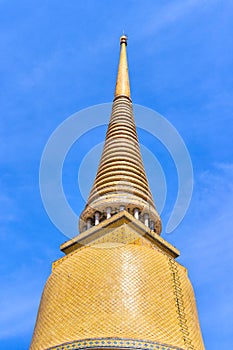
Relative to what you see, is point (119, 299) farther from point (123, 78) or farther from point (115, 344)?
point (123, 78)

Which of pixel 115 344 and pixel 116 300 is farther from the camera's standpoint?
pixel 116 300

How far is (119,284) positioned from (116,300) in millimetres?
677

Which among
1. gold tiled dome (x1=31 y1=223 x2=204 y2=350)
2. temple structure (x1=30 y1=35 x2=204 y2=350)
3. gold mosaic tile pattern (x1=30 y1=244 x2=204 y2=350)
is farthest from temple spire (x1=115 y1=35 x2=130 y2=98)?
gold mosaic tile pattern (x1=30 y1=244 x2=204 y2=350)

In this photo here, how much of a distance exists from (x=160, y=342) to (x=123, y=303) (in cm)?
173

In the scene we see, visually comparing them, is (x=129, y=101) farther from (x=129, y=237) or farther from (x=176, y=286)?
(x=176, y=286)

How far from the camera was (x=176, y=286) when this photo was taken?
20.5m

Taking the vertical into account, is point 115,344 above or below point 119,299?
below

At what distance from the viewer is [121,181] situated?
2466 centimetres

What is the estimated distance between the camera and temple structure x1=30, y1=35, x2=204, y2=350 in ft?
59.6

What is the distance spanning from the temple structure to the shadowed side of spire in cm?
4

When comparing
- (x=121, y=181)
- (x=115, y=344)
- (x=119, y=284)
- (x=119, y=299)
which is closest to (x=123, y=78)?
(x=121, y=181)

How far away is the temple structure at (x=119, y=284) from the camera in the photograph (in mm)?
18172

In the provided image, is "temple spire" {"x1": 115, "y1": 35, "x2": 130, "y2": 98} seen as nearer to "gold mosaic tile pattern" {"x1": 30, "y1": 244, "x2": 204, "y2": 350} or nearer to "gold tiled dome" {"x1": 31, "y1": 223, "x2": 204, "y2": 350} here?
"gold tiled dome" {"x1": 31, "y1": 223, "x2": 204, "y2": 350}

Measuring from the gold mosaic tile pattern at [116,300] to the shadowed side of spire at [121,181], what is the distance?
2449 mm
